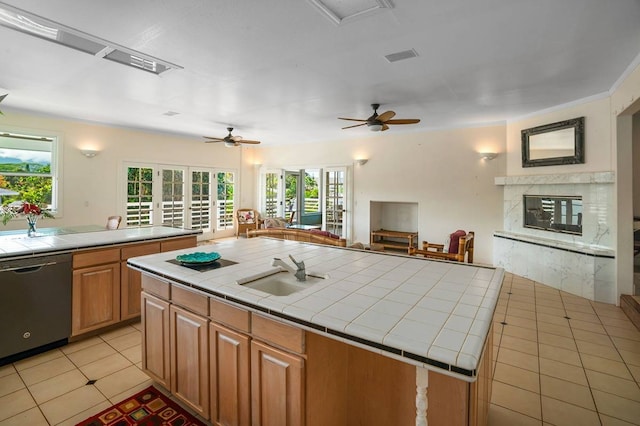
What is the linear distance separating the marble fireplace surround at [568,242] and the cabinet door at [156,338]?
515 centimetres

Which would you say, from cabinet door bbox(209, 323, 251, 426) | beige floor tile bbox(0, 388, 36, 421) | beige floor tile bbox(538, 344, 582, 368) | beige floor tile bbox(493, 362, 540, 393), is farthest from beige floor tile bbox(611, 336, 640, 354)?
beige floor tile bbox(0, 388, 36, 421)

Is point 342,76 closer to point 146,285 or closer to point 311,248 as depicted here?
point 311,248

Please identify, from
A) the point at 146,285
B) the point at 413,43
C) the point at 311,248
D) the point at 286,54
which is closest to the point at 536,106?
the point at 413,43

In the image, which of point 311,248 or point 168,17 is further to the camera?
point 311,248

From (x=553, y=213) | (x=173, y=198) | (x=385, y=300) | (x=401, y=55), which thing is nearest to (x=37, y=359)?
(x=385, y=300)

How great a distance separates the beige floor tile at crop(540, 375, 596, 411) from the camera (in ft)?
7.20

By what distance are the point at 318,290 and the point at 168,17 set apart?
2.46 meters

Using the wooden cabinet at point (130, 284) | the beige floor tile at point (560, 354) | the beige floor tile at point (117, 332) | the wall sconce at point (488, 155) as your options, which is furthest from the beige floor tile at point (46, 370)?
the wall sconce at point (488, 155)

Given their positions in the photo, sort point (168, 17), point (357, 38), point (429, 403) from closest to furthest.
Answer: point (429, 403) < point (168, 17) < point (357, 38)

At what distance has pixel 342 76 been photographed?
12.1 feet

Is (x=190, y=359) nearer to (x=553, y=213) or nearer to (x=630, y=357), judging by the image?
(x=630, y=357)

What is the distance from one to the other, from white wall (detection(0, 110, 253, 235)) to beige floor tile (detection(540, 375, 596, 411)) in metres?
7.56

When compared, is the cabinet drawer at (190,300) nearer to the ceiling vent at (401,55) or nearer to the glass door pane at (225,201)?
the ceiling vent at (401,55)

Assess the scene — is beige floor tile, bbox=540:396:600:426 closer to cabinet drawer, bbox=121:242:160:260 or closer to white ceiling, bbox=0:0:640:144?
white ceiling, bbox=0:0:640:144
